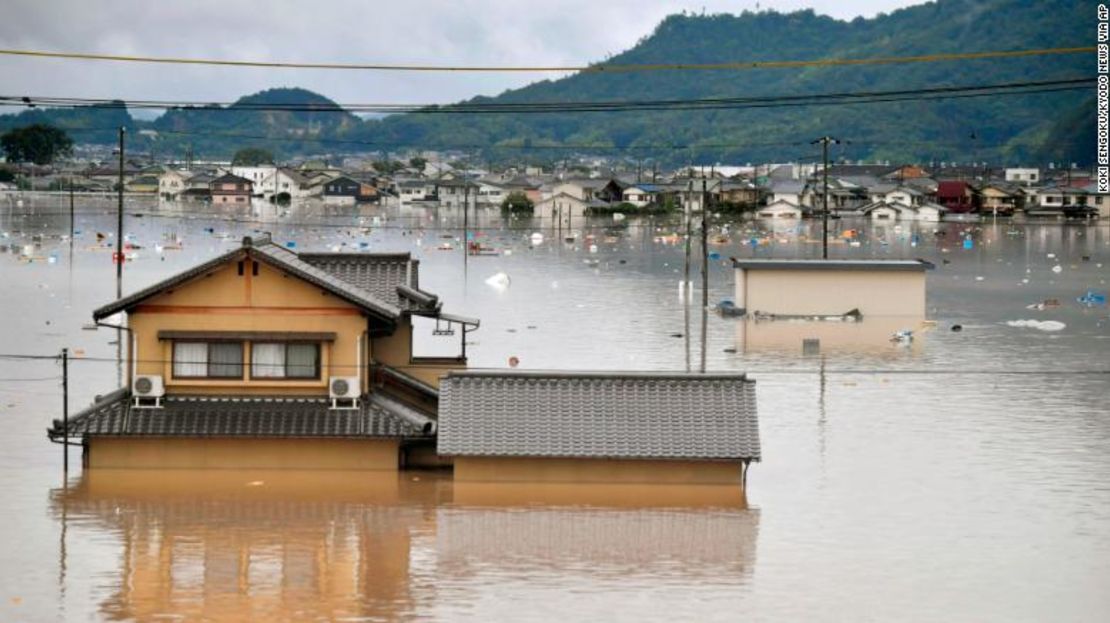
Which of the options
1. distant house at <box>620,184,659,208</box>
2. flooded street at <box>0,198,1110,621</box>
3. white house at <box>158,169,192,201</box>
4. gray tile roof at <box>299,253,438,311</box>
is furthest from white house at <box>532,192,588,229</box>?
gray tile roof at <box>299,253,438,311</box>

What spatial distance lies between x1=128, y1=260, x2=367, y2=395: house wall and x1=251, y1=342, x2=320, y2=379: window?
3.0 inches

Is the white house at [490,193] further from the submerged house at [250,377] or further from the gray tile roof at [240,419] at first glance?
the gray tile roof at [240,419]

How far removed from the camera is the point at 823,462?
58.5ft

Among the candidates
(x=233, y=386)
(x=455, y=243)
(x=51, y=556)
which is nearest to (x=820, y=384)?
(x=233, y=386)

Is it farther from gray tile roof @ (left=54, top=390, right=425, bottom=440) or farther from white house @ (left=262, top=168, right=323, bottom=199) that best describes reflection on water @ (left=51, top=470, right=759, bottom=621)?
white house @ (left=262, top=168, right=323, bottom=199)

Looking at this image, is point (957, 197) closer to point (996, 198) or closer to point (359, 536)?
point (996, 198)

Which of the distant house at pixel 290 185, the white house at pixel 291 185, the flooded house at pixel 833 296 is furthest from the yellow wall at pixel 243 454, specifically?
the white house at pixel 291 185

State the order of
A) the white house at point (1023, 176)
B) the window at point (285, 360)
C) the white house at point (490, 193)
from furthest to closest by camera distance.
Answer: the white house at point (1023, 176) < the white house at point (490, 193) < the window at point (285, 360)

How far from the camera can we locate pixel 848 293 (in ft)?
105

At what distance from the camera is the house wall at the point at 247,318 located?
15.7m

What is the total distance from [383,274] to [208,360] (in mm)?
2431

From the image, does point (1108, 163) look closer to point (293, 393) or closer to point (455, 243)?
point (293, 393)

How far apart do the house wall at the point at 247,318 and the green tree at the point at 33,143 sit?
12101 cm

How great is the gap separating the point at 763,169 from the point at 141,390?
132 m
